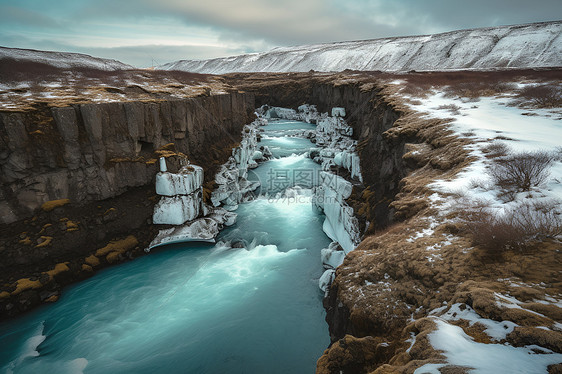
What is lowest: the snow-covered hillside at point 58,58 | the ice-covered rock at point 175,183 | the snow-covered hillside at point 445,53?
the ice-covered rock at point 175,183

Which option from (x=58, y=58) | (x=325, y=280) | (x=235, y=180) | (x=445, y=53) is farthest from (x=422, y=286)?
(x=445, y=53)

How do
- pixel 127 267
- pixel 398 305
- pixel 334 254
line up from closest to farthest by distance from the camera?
pixel 398 305, pixel 334 254, pixel 127 267

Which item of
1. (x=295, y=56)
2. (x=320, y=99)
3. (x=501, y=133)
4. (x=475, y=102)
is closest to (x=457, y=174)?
(x=501, y=133)

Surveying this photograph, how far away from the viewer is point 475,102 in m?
21.2

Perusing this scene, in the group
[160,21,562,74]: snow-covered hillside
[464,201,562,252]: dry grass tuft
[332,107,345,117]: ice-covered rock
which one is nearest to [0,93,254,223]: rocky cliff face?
[464,201,562,252]: dry grass tuft

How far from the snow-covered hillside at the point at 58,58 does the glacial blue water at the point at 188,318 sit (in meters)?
36.1

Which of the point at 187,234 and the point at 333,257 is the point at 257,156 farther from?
the point at 333,257

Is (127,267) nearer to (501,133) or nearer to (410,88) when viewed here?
(501,133)

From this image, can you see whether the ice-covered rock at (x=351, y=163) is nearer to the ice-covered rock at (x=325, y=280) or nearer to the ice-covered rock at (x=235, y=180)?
the ice-covered rock at (x=325, y=280)

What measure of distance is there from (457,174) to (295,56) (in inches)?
7107

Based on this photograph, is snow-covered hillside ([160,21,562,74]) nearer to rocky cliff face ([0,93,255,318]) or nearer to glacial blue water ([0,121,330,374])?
glacial blue water ([0,121,330,374])

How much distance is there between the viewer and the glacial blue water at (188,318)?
1165 centimetres

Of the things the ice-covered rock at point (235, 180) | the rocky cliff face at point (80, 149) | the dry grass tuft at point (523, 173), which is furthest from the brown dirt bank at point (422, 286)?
the rocky cliff face at point (80, 149)

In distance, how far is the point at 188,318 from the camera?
13844mm
